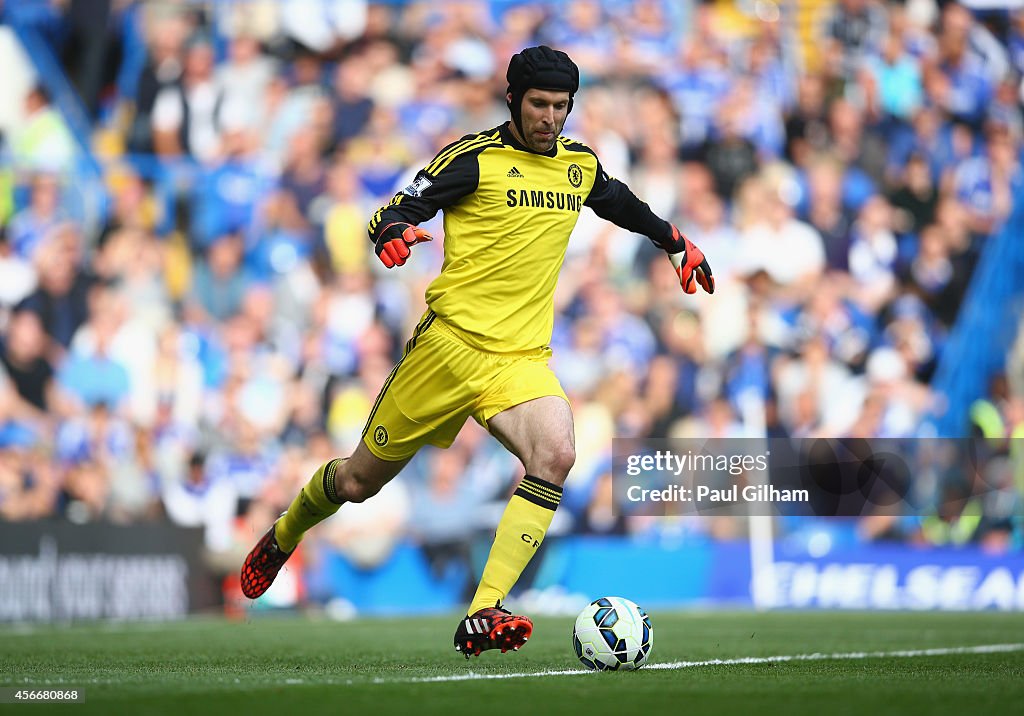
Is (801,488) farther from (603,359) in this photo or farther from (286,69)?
(286,69)

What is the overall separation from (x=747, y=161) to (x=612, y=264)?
6.85 ft

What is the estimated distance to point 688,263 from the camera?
293 inches

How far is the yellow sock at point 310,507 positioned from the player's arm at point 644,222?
1804mm

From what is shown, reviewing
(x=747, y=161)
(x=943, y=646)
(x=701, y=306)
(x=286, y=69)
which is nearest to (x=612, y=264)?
(x=701, y=306)

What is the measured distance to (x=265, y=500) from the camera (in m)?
13.3

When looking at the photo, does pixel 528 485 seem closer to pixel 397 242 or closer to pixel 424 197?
pixel 397 242

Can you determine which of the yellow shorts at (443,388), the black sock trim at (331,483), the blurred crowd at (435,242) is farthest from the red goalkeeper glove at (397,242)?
the blurred crowd at (435,242)

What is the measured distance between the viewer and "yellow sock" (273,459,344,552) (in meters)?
7.26

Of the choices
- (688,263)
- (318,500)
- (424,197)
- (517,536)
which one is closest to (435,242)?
(688,263)

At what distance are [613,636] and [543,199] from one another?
2030 millimetres

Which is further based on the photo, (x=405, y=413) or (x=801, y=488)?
(x=801, y=488)

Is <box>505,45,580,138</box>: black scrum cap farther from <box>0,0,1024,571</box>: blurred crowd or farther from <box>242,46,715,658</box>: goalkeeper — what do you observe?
<box>0,0,1024,571</box>: blurred crowd

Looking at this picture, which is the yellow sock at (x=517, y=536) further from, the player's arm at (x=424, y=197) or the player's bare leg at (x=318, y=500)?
the player's arm at (x=424, y=197)

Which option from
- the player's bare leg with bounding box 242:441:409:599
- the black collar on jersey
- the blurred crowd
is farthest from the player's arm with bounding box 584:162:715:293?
the blurred crowd
